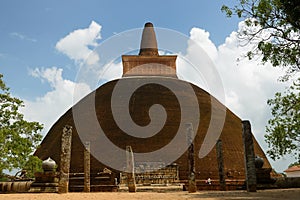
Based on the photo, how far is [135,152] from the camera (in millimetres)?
29969

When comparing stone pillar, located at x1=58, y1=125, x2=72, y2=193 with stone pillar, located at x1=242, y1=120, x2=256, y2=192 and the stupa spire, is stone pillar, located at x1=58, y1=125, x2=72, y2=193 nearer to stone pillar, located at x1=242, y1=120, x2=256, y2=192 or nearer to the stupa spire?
stone pillar, located at x1=242, y1=120, x2=256, y2=192

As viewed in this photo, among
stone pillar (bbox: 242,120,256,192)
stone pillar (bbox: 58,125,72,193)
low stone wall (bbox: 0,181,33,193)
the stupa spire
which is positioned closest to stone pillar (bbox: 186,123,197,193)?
stone pillar (bbox: 242,120,256,192)

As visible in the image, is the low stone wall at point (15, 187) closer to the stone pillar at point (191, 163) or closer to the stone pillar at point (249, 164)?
the stone pillar at point (191, 163)

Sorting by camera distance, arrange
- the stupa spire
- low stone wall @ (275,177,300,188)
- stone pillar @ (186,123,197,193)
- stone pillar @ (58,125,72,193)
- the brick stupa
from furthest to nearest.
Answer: the stupa spire, the brick stupa, low stone wall @ (275,177,300,188), stone pillar @ (186,123,197,193), stone pillar @ (58,125,72,193)

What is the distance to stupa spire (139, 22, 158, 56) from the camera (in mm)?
46647

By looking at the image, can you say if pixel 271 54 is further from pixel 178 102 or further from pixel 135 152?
pixel 178 102

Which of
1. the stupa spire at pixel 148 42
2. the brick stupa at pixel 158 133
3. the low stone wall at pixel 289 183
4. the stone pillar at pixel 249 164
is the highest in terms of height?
the stupa spire at pixel 148 42

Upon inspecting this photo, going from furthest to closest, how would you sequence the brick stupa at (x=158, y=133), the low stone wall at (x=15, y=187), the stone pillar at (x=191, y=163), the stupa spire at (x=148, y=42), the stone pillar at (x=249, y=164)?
the stupa spire at (x=148, y=42) → the brick stupa at (x=158, y=133) → the low stone wall at (x=15, y=187) → the stone pillar at (x=191, y=163) → the stone pillar at (x=249, y=164)

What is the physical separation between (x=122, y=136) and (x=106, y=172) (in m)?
7.53

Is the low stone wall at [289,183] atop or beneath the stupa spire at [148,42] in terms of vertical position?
beneath

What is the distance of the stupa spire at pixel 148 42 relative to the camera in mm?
46647

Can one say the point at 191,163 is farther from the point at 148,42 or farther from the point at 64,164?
the point at 148,42

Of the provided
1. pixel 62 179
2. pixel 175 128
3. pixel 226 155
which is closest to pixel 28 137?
pixel 62 179

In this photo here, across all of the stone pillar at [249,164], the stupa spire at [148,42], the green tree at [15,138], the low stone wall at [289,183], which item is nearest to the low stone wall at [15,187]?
the green tree at [15,138]
